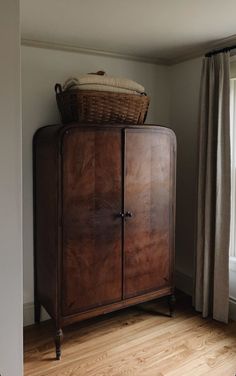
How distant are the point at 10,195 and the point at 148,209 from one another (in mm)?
1288

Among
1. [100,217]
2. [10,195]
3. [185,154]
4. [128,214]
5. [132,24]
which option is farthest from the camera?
[185,154]

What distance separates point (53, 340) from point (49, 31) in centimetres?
220

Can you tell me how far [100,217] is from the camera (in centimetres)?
238

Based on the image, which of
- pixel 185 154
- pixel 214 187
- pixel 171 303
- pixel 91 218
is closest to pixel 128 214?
pixel 91 218

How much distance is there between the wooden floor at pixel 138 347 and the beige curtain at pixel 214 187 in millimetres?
272

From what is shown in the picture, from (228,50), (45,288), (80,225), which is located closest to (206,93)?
(228,50)

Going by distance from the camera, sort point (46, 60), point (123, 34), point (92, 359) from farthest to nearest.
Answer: point (46, 60), point (123, 34), point (92, 359)

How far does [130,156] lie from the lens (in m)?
2.46

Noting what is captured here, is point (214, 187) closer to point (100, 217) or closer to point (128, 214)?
point (128, 214)

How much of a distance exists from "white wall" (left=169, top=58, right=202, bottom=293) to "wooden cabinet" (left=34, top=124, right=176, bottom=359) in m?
0.48

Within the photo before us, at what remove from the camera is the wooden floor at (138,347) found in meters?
2.17

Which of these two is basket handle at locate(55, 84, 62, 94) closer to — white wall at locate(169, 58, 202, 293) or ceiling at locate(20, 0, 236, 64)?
ceiling at locate(20, 0, 236, 64)

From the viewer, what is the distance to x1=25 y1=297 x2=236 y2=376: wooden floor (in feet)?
7.11

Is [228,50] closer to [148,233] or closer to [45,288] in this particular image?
[148,233]
